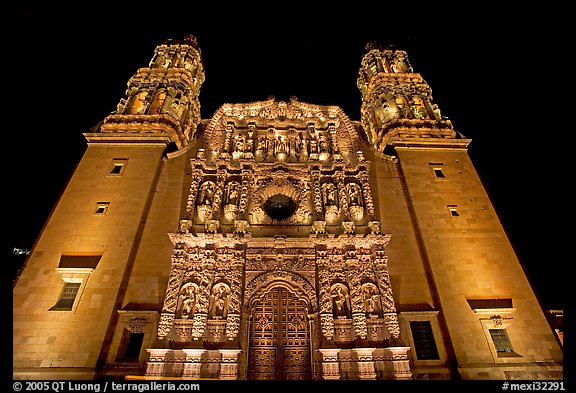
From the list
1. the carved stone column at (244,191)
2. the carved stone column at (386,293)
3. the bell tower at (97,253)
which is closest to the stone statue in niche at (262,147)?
the carved stone column at (244,191)

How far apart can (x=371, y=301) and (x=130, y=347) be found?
11193mm

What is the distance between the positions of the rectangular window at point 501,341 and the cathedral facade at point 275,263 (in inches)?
2.2

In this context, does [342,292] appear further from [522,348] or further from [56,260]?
[56,260]

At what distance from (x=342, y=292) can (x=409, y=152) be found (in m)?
12.0

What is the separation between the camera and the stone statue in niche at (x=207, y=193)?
2194 centimetres

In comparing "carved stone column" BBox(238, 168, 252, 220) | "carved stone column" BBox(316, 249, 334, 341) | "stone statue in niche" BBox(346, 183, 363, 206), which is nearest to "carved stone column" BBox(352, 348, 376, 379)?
"carved stone column" BBox(316, 249, 334, 341)

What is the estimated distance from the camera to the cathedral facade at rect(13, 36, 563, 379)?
660 inches

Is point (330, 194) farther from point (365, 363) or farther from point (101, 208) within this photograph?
point (101, 208)

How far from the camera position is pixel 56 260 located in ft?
63.5

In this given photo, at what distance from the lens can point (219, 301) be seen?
18.4 meters

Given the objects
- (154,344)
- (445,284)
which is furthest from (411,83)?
(154,344)

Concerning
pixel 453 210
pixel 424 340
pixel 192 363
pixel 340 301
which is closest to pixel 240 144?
pixel 340 301

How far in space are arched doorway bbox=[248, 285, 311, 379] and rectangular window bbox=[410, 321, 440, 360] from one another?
4.95 meters

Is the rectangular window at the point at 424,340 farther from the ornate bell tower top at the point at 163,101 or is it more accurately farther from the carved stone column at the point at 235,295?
the ornate bell tower top at the point at 163,101
